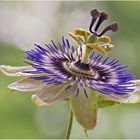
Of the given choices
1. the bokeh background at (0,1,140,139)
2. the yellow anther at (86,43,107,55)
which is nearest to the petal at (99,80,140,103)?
the yellow anther at (86,43,107,55)

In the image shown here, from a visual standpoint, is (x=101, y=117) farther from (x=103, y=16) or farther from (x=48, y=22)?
(x=103, y=16)

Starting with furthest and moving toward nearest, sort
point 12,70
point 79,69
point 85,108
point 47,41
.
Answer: point 47,41 → point 79,69 → point 12,70 → point 85,108

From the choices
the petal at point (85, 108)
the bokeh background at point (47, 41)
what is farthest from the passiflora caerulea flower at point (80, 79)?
the bokeh background at point (47, 41)

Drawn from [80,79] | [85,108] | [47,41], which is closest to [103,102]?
[85,108]

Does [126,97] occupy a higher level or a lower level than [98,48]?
lower

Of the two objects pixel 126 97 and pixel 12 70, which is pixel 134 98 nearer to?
pixel 126 97

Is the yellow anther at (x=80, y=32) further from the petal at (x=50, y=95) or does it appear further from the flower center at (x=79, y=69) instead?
the petal at (x=50, y=95)
